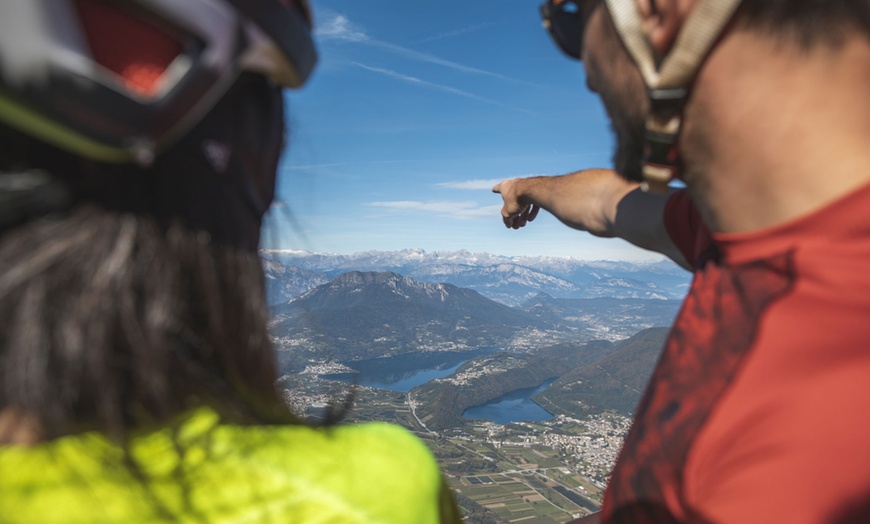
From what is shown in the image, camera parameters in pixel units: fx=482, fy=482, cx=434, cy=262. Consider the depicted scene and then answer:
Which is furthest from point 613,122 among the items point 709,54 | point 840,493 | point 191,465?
point 191,465

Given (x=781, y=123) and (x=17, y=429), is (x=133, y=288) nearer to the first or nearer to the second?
(x=17, y=429)

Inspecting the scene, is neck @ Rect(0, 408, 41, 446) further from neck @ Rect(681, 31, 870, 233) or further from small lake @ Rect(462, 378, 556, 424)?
small lake @ Rect(462, 378, 556, 424)

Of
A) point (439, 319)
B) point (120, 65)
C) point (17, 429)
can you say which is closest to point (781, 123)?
point (120, 65)

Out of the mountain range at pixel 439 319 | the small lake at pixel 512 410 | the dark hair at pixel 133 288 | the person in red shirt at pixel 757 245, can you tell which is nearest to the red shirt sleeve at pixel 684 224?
the person in red shirt at pixel 757 245

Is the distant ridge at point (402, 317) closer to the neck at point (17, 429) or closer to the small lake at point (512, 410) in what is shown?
the small lake at point (512, 410)

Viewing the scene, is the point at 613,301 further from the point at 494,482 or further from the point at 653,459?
the point at 653,459

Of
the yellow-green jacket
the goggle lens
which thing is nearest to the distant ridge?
the goggle lens
